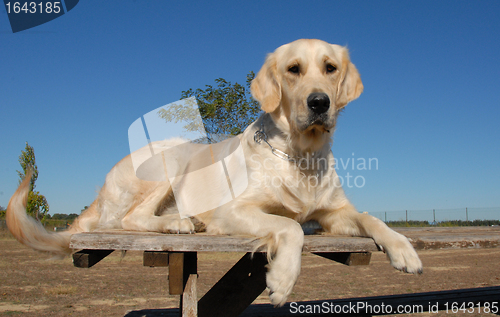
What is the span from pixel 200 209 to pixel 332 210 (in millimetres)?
1026

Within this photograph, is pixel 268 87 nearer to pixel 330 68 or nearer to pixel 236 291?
pixel 330 68

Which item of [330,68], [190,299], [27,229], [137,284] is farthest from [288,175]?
[137,284]

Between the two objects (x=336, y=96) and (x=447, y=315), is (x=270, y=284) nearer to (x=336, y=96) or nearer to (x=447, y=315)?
(x=336, y=96)

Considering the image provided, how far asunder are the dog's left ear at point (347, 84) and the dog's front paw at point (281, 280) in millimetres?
1480

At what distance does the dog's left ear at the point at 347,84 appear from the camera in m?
2.83

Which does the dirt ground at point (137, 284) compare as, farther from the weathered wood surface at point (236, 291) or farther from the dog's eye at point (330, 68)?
the dog's eye at point (330, 68)

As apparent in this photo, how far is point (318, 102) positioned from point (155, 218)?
1473 millimetres

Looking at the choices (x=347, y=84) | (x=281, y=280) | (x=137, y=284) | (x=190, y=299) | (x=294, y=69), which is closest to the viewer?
(x=281, y=280)

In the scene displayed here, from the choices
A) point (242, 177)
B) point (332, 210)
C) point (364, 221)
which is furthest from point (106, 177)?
point (364, 221)

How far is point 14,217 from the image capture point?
→ 227cm

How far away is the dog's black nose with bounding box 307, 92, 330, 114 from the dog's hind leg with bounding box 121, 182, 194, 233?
116 cm

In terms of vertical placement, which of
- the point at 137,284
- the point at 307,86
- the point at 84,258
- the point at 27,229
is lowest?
the point at 137,284

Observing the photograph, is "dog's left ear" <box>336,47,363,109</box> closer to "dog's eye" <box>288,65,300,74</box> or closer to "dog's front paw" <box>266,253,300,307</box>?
"dog's eye" <box>288,65,300,74</box>

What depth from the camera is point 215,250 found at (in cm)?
179
